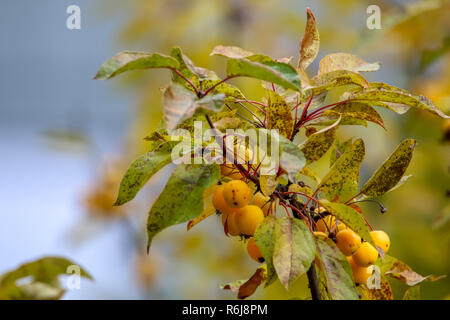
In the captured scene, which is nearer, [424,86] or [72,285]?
[72,285]

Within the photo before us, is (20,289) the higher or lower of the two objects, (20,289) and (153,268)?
the higher

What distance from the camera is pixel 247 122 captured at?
0.54m

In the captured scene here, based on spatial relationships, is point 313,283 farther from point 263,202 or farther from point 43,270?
point 43,270

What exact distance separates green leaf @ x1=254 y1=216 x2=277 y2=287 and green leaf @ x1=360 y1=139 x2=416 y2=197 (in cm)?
13

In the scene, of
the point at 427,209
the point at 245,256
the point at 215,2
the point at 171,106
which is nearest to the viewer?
the point at 171,106

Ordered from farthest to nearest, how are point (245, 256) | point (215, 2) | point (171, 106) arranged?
point (215, 2) → point (245, 256) → point (171, 106)

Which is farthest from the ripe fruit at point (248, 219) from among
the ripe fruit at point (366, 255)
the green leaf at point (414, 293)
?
the green leaf at point (414, 293)

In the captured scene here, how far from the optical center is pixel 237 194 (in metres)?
0.50

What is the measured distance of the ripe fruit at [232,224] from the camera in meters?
0.54

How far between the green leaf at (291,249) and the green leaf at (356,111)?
137 millimetres

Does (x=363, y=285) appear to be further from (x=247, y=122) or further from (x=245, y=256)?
(x=245, y=256)

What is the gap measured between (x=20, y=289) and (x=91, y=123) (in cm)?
100

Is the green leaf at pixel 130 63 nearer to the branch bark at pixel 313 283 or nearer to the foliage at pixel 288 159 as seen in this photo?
the foliage at pixel 288 159

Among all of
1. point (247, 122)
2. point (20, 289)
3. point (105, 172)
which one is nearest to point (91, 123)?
point (105, 172)
